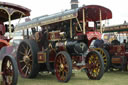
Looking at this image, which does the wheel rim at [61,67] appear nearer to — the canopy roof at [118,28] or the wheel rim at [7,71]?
the wheel rim at [7,71]

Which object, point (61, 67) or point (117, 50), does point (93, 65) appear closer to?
point (61, 67)

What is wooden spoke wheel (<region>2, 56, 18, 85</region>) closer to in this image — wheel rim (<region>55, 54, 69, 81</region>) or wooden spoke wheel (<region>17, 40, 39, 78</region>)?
wheel rim (<region>55, 54, 69, 81</region>)

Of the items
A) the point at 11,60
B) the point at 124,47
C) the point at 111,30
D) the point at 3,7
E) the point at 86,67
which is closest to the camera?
the point at 11,60

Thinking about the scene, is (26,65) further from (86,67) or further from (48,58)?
(86,67)

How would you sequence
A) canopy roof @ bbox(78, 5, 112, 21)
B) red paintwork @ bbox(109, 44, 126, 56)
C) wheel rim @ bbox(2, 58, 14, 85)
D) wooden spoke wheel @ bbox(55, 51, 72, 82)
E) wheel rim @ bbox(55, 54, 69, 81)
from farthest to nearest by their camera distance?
red paintwork @ bbox(109, 44, 126, 56), canopy roof @ bbox(78, 5, 112, 21), wheel rim @ bbox(55, 54, 69, 81), wooden spoke wheel @ bbox(55, 51, 72, 82), wheel rim @ bbox(2, 58, 14, 85)

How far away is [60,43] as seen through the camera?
7.19m

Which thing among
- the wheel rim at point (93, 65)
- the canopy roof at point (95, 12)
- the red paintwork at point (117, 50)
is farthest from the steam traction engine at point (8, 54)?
the red paintwork at point (117, 50)

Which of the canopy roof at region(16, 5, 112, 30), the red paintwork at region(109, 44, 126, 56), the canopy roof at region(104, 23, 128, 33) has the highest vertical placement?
the canopy roof at region(16, 5, 112, 30)

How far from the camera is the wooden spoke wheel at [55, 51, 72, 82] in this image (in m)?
6.20

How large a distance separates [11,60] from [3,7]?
1289 millimetres

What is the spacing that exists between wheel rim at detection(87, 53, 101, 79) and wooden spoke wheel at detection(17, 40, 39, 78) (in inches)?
67.4

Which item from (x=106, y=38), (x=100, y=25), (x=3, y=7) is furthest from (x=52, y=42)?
(x=106, y=38)

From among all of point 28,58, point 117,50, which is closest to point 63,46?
point 28,58

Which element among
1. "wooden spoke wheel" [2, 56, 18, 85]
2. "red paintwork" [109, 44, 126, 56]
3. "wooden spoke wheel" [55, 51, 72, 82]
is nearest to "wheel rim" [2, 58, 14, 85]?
"wooden spoke wheel" [2, 56, 18, 85]
